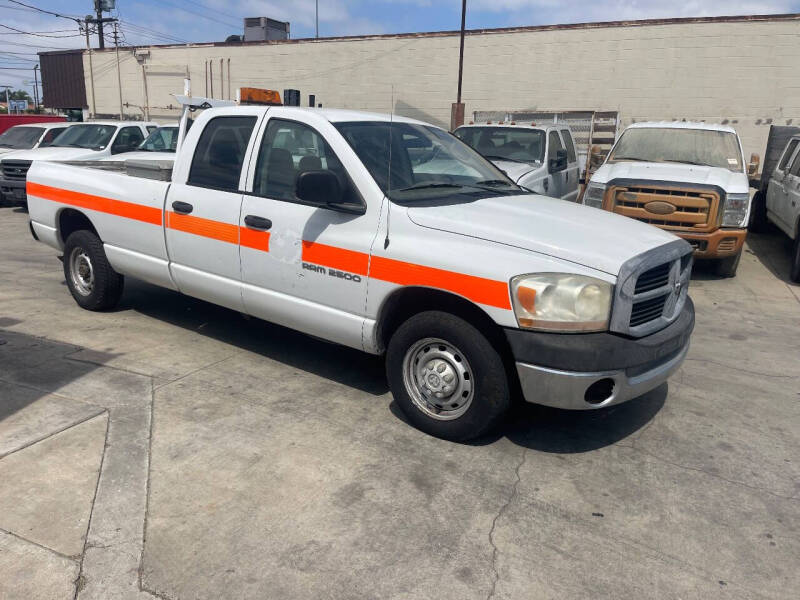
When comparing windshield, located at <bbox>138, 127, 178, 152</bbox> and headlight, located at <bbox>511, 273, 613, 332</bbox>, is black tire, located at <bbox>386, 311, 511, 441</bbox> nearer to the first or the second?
headlight, located at <bbox>511, 273, 613, 332</bbox>

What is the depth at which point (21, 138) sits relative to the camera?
14961mm

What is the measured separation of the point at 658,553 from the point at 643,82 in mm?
18982

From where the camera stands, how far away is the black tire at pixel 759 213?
459 inches

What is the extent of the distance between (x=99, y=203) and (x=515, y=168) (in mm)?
5119

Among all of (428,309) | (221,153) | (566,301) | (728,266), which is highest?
(221,153)

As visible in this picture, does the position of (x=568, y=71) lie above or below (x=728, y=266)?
above

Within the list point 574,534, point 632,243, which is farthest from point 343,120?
point 574,534

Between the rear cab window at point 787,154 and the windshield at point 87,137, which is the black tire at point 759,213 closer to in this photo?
the rear cab window at point 787,154

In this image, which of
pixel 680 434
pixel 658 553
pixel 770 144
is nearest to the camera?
pixel 658 553

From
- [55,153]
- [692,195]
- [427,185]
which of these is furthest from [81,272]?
[55,153]

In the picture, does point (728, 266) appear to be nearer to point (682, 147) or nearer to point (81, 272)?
point (682, 147)

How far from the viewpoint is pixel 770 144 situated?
12.1 m

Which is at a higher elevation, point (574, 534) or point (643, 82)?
point (643, 82)

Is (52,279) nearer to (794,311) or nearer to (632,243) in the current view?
(632,243)
